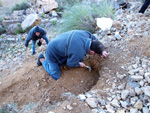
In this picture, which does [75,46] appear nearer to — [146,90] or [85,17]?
[146,90]

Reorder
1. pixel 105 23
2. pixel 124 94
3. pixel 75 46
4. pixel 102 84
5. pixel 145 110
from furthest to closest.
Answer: pixel 105 23 < pixel 102 84 < pixel 75 46 < pixel 124 94 < pixel 145 110

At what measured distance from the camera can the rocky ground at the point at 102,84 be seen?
163 centimetres

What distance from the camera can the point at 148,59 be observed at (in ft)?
7.06

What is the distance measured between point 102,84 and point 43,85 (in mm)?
1167

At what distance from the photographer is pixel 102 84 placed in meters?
2.05

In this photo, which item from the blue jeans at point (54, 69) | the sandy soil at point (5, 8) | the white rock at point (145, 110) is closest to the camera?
the white rock at point (145, 110)

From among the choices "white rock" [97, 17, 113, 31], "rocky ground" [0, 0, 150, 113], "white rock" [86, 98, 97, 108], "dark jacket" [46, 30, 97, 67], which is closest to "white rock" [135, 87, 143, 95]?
"rocky ground" [0, 0, 150, 113]

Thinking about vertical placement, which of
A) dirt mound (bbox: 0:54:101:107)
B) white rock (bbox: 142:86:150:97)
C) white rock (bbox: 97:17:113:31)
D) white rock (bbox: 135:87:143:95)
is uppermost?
white rock (bbox: 97:17:113:31)

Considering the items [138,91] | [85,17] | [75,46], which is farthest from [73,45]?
Answer: [85,17]

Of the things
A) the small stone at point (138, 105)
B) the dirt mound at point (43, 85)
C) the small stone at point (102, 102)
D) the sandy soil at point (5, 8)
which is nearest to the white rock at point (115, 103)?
the small stone at point (102, 102)

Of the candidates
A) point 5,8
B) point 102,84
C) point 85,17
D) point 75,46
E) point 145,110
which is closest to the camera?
point 145,110

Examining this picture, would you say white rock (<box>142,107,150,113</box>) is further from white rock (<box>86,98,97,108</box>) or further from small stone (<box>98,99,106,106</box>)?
white rock (<box>86,98,97,108</box>)

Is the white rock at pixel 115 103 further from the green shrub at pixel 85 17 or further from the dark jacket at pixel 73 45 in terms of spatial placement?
the green shrub at pixel 85 17

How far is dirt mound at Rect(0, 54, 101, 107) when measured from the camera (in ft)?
7.54
